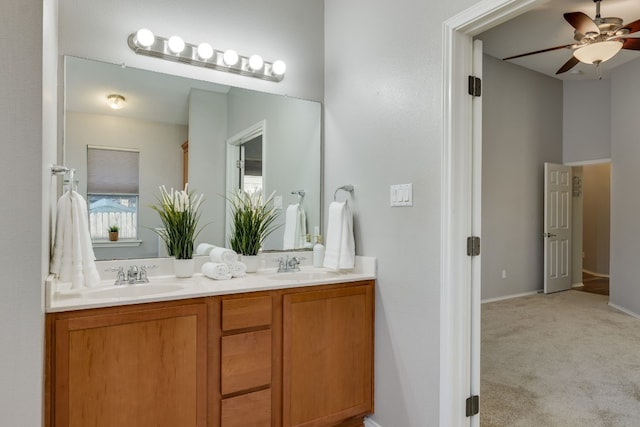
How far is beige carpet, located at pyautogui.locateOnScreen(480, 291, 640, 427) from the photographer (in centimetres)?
219

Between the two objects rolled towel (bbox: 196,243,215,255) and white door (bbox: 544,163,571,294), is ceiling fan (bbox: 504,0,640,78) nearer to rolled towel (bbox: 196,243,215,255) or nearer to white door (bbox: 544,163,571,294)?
white door (bbox: 544,163,571,294)

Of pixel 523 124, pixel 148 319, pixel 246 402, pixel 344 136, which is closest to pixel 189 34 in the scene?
pixel 344 136

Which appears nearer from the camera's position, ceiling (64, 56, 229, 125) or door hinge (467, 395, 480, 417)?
door hinge (467, 395, 480, 417)

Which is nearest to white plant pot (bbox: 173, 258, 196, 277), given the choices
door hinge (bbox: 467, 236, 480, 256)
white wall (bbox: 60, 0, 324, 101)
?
white wall (bbox: 60, 0, 324, 101)

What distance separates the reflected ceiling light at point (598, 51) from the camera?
332 centimetres

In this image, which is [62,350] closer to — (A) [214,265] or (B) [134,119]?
(A) [214,265]

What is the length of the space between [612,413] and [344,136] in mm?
2278

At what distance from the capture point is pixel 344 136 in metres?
A: 2.40

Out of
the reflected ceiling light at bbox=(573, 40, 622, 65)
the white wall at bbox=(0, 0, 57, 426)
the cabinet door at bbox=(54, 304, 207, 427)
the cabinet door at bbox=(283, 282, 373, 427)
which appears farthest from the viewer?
the reflected ceiling light at bbox=(573, 40, 622, 65)

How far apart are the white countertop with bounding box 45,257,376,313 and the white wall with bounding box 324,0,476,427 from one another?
0.24m

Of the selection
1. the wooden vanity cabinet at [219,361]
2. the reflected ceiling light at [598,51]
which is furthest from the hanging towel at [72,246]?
the reflected ceiling light at [598,51]

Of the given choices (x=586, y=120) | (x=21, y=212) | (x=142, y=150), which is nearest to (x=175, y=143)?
(x=142, y=150)

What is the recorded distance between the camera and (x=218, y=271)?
1983 mm

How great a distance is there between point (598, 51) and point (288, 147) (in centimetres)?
303
